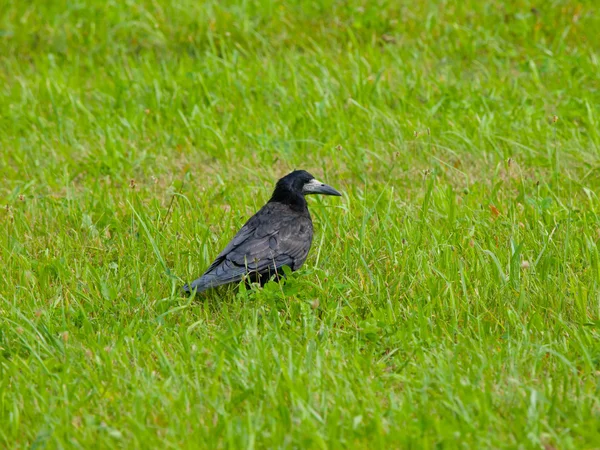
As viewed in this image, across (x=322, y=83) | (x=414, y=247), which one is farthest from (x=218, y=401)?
(x=322, y=83)

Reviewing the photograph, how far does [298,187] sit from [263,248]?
73cm

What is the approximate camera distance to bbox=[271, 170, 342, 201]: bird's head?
5812 millimetres

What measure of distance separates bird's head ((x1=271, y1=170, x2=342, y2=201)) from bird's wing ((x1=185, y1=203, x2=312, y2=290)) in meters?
0.20

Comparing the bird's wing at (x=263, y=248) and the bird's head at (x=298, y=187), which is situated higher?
the bird's head at (x=298, y=187)

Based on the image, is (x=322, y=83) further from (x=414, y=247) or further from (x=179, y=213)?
(x=414, y=247)

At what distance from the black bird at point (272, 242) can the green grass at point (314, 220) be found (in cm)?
15

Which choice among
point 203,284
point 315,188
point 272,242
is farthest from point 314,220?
point 203,284

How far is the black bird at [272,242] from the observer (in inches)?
195

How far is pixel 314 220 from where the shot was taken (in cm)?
626

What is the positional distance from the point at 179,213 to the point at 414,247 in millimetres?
1721

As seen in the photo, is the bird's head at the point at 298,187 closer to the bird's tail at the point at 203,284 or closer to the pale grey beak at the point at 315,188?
the pale grey beak at the point at 315,188

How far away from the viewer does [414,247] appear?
17.2 feet

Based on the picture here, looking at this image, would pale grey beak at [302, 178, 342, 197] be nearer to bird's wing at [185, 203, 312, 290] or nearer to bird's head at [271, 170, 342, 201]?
bird's head at [271, 170, 342, 201]

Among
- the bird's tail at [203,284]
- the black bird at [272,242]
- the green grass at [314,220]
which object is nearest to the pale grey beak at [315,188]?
the black bird at [272,242]
